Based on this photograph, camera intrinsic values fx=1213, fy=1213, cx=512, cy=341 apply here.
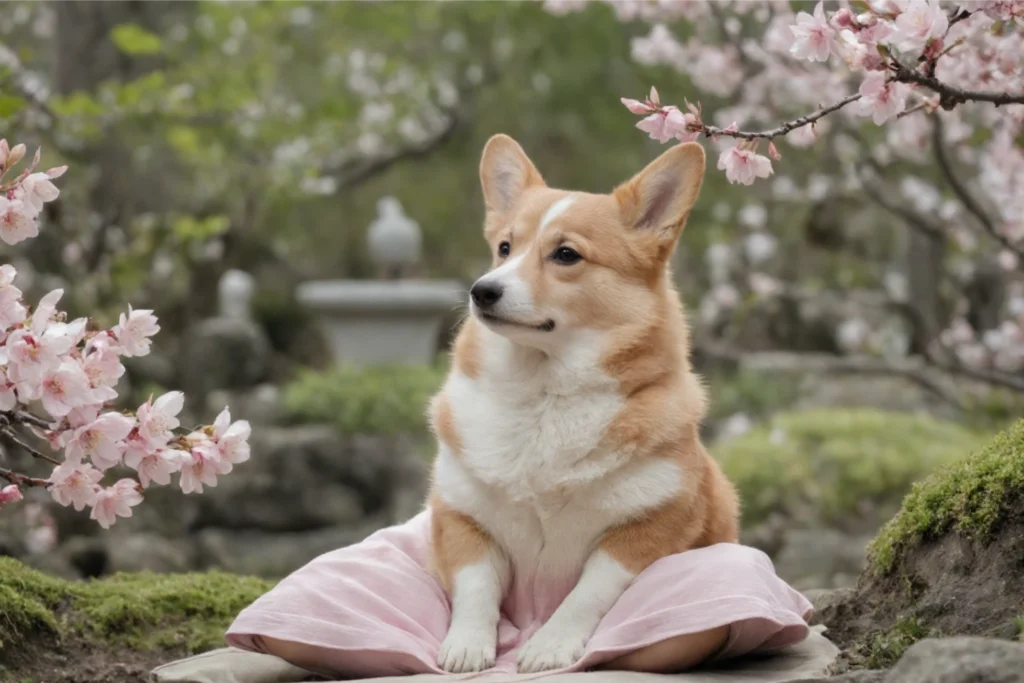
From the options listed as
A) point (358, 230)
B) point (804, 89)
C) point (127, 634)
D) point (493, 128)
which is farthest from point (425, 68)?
point (127, 634)

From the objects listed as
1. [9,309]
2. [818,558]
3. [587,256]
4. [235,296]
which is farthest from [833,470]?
[235,296]

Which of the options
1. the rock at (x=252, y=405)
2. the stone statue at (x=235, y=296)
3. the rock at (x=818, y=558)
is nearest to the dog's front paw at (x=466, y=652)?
the rock at (x=818, y=558)

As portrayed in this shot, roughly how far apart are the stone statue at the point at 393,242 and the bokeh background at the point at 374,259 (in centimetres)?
3

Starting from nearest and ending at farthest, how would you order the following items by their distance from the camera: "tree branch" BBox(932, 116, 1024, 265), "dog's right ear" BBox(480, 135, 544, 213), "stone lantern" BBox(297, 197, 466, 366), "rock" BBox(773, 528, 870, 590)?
"dog's right ear" BBox(480, 135, 544, 213)
"tree branch" BBox(932, 116, 1024, 265)
"rock" BBox(773, 528, 870, 590)
"stone lantern" BBox(297, 197, 466, 366)

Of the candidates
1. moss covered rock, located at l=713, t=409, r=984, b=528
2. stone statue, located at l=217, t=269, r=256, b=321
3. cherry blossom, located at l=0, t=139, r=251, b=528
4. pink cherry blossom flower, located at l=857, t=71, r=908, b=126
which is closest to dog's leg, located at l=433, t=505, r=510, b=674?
cherry blossom, located at l=0, t=139, r=251, b=528

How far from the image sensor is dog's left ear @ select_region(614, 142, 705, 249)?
3.29m

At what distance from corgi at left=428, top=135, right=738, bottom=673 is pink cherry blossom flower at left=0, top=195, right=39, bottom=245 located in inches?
41.9

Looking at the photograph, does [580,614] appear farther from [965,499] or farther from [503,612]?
[965,499]

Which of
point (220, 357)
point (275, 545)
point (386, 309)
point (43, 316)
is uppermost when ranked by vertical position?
point (43, 316)

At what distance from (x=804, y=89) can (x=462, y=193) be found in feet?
33.0

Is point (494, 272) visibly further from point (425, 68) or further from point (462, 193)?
point (462, 193)

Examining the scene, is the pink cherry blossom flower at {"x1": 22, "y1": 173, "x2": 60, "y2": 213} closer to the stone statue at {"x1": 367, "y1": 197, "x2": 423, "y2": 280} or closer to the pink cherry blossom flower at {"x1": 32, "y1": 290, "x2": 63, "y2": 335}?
the pink cherry blossom flower at {"x1": 32, "y1": 290, "x2": 63, "y2": 335}

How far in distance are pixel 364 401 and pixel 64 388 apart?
8.48 m

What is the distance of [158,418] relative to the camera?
2.77 metres
